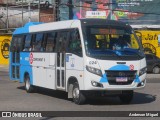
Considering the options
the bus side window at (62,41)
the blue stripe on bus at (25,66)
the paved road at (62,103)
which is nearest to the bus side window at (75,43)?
→ the bus side window at (62,41)

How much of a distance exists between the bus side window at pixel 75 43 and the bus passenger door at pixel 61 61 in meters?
0.39

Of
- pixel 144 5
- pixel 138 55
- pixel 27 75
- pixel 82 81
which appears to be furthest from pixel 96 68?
pixel 144 5

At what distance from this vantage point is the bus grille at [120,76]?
15.1 metres

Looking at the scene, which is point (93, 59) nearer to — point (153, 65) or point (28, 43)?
point (28, 43)

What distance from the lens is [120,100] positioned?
17.1 meters

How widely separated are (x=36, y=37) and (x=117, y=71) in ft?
17.3

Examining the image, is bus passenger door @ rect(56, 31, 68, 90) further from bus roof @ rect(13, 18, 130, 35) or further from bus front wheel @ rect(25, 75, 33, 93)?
bus front wheel @ rect(25, 75, 33, 93)

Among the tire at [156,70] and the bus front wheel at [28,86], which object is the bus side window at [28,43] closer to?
the bus front wheel at [28,86]

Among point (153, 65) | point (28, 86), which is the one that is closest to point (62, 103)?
point (28, 86)

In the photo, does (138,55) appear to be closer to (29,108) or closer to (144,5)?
(29,108)

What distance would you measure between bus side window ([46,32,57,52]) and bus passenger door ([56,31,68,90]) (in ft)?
1.21

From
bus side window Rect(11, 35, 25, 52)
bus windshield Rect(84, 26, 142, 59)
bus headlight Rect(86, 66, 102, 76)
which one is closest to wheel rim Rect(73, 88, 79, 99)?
bus headlight Rect(86, 66, 102, 76)

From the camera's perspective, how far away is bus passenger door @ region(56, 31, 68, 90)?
54.2ft

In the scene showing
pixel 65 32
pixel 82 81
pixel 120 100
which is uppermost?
pixel 65 32
